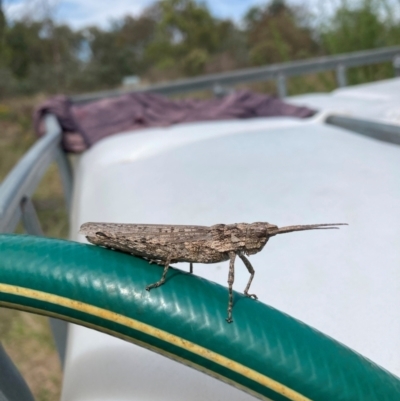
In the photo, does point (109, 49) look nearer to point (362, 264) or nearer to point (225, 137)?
point (225, 137)

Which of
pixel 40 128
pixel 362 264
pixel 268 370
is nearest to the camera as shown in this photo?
pixel 268 370

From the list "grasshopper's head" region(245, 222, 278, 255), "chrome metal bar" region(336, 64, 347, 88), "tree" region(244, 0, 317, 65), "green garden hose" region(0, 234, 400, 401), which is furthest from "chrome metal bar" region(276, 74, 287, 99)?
"green garden hose" region(0, 234, 400, 401)

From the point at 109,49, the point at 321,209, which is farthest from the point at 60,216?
the point at 109,49

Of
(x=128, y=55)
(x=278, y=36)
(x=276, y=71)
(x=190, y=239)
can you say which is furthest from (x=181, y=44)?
(x=190, y=239)

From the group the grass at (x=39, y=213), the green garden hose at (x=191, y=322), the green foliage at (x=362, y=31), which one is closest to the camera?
the green garden hose at (x=191, y=322)

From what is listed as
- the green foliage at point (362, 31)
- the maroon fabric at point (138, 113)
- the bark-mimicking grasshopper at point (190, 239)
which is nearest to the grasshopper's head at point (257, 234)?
the bark-mimicking grasshopper at point (190, 239)

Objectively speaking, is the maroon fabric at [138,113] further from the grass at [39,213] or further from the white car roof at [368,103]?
the grass at [39,213]

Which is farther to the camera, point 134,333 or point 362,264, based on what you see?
point 362,264

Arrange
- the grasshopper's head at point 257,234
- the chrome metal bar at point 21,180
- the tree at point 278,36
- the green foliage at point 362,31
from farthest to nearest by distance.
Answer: the tree at point 278,36, the green foliage at point 362,31, the chrome metal bar at point 21,180, the grasshopper's head at point 257,234

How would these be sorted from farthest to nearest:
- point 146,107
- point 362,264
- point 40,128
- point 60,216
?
point 60,216 → point 146,107 → point 40,128 → point 362,264
